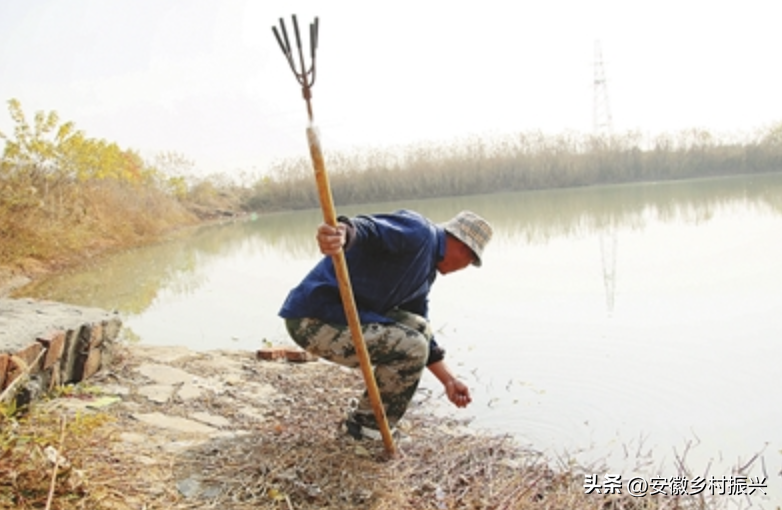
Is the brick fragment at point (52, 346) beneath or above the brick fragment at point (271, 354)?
above

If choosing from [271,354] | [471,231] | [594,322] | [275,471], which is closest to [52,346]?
[275,471]

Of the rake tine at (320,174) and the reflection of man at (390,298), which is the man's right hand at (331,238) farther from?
the reflection of man at (390,298)

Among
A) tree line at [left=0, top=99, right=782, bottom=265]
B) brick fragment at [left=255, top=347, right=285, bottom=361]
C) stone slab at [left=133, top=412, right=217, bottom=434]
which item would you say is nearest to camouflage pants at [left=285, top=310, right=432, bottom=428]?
stone slab at [left=133, top=412, right=217, bottom=434]

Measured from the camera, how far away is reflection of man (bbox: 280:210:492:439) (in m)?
2.63

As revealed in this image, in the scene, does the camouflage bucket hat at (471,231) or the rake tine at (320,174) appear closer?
the rake tine at (320,174)

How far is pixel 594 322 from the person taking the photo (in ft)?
18.1

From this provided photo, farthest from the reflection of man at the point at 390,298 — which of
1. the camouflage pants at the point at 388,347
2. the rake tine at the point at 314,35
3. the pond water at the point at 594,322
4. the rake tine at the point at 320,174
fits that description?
the pond water at the point at 594,322

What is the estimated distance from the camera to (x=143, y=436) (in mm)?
2787

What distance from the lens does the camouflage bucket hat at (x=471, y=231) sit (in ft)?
8.82

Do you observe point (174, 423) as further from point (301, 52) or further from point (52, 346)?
point (301, 52)

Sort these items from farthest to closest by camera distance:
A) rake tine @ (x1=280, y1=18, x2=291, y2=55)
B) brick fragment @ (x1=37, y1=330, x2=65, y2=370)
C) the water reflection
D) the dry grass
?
the water reflection → brick fragment @ (x1=37, y1=330, x2=65, y2=370) → rake tine @ (x1=280, y1=18, x2=291, y2=55) → the dry grass

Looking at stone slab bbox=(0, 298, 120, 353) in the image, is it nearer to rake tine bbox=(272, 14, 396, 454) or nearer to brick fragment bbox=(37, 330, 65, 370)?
brick fragment bbox=(37, 330, 65, 370)

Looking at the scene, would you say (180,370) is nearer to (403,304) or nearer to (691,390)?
(403,304)

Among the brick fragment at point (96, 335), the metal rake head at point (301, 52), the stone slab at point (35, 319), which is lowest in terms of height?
the brick fragment at point (96, 335)
